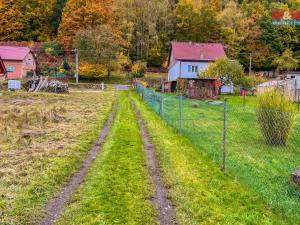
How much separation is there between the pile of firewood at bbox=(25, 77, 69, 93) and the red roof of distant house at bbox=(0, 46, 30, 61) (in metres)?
16.7

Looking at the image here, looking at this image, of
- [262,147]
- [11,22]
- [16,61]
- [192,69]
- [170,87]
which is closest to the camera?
[262,147]

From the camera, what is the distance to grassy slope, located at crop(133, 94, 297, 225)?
5.32 meters

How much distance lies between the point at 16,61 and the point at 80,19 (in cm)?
1721

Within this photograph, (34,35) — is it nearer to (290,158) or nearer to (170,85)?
(170,85)

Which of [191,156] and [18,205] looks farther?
[191,156]

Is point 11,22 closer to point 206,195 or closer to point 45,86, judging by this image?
point 45,86

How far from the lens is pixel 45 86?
3550 centimetres

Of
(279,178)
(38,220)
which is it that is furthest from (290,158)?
(38,220)

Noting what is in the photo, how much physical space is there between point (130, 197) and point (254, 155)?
4.97 metres

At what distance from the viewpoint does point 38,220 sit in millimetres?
5133

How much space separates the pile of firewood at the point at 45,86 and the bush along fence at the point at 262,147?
2126cm

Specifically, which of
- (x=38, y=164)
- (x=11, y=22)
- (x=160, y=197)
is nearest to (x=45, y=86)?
(x=38, y=164)

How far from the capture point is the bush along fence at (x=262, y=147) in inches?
265

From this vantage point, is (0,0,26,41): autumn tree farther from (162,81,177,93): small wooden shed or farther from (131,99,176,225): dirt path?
(131,99,176,225): dirt path
